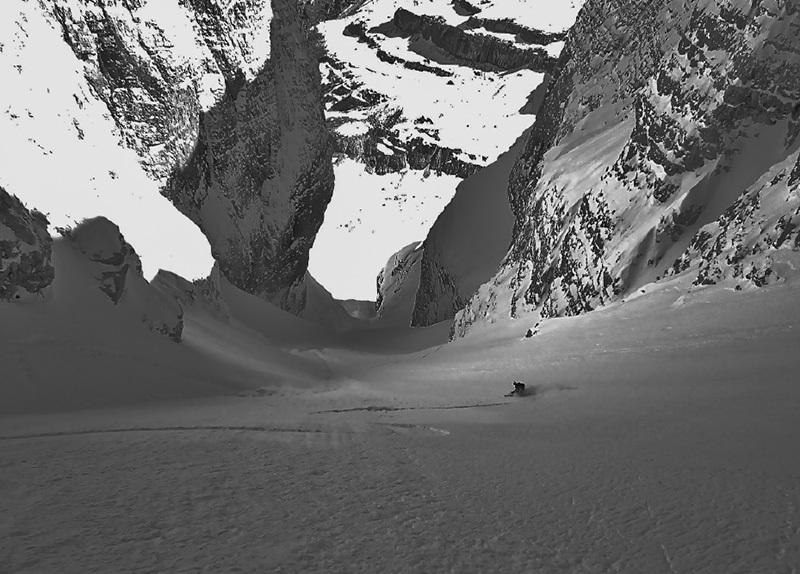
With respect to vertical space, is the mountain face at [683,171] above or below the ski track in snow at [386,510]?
above

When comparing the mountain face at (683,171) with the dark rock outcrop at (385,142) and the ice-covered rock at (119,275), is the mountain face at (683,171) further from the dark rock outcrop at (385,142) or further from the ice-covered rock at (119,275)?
Result: the dark rock outcrop at (385,142)

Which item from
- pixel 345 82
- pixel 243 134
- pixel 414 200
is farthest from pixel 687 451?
pixel 345 82

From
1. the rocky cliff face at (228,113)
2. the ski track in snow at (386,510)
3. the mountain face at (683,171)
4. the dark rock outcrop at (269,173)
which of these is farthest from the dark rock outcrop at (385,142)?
the ski track in snow at (386,510)

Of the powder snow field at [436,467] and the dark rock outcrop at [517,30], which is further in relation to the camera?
the dark rock outcrop at [517,30]

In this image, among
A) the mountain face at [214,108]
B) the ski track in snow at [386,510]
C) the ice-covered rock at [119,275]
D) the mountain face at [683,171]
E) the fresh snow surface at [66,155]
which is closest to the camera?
the ski track in snow at [386,510]

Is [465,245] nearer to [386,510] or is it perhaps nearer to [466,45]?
[386,510]

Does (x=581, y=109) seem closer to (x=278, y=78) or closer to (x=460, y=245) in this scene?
(x=460, y=245)

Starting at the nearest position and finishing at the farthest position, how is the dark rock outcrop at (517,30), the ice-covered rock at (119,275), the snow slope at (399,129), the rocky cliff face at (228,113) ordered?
the ice-covered rock at (119,275) → the rocky cliff face at (228,113) → the snow slope at (399,129) → the dark rock outcrop at (517,30)
